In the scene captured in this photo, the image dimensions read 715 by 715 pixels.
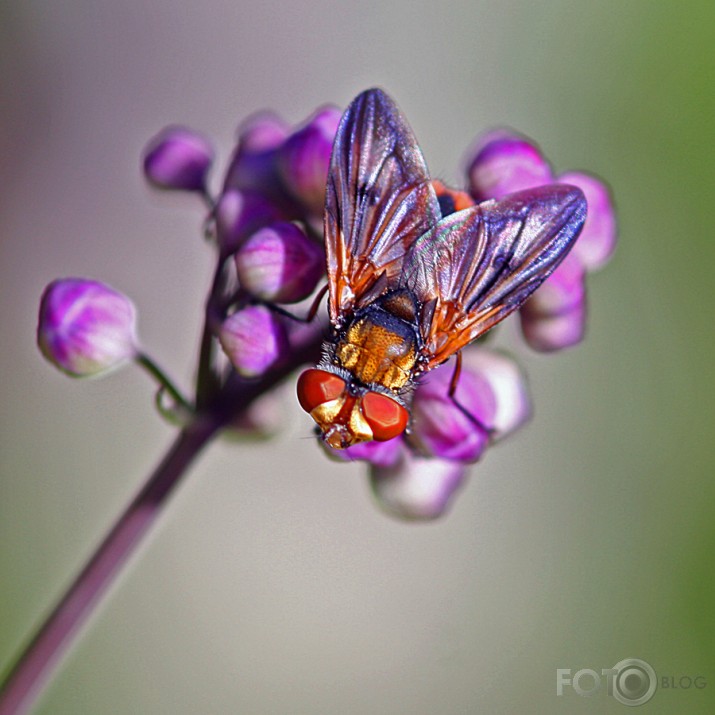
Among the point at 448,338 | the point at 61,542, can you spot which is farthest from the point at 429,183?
the point at 61,542

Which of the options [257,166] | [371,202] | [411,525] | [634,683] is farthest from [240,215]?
[634,683]

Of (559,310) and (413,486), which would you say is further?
(413,486)

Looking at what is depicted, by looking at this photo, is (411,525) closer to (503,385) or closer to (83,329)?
(503,385)

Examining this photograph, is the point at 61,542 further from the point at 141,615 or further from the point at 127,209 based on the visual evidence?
the point at 127,209

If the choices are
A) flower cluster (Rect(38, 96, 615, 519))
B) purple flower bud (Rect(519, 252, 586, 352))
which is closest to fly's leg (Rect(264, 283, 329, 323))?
flower cluster (Rect(38, 96, 615, 519))

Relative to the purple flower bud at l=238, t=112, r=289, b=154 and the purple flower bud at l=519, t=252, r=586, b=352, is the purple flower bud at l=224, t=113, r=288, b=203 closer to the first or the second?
the purple flower bud at l=238, t=112, r=289, b=154
